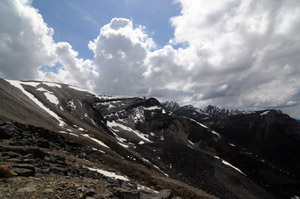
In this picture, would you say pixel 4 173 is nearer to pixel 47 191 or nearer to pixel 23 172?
pixel 23 172

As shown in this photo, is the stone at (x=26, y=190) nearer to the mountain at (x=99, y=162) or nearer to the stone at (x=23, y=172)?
the mountain at (x=99, y=162)

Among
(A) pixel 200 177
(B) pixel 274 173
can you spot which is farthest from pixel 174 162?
(B) pixel 274 173

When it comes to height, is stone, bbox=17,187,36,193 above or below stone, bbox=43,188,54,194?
above

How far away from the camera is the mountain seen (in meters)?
13.4

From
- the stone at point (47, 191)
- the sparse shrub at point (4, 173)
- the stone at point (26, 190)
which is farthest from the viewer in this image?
the sparse shrub at point (4, 173)

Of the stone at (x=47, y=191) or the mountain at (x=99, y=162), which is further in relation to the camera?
the mountain at (x=99, y=162)

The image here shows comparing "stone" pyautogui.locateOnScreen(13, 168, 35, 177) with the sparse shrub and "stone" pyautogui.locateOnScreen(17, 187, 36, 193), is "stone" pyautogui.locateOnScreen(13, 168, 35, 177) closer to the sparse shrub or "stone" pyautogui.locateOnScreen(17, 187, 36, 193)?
the sparse shrub

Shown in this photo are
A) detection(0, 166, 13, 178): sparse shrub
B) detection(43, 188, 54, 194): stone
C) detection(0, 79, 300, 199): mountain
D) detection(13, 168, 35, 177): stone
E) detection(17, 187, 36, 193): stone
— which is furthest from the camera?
detection(0, 79, 300, 199): mountain

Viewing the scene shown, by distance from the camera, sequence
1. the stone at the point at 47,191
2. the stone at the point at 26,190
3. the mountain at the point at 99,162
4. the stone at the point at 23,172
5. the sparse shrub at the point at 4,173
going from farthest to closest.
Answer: the mountain at the point at 99,162 → the stone at the point at 23,172 → the sparse shrub at the point at 4,173 → the stone at the point at 47,191 → the stone at the point at 26,190

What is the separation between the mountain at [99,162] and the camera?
43.9ft

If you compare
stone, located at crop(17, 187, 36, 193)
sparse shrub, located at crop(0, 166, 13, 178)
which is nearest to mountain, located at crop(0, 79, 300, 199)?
stone, located at crop(17, 187, 36, 193)

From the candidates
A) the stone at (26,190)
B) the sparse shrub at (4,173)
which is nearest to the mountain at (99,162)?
the stone at (26,190)

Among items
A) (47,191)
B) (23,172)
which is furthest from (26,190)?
(23,172)

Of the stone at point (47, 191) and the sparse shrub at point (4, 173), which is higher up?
the sparse shrub at point (4, 173)
